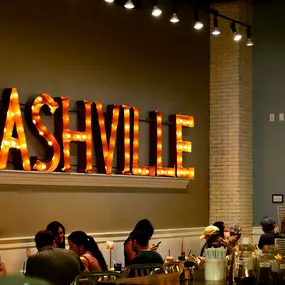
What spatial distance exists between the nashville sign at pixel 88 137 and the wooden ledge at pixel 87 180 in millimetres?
67

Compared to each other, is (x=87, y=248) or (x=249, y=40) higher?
(x=249, y=40)

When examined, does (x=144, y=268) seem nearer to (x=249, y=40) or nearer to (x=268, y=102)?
(x=249, y=40)

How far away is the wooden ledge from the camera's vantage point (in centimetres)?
750

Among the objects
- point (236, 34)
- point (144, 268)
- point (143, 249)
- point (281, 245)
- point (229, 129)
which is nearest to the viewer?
point (281, 245)

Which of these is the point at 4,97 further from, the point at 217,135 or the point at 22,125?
the point at 217,135

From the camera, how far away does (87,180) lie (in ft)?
27.9

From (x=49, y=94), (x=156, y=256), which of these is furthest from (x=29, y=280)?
(x=49, y=94)

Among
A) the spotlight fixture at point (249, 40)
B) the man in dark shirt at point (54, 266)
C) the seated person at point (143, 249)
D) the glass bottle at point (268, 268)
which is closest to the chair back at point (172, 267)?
the seated person at point (143, 249)

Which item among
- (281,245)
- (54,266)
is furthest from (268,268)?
(54,266)

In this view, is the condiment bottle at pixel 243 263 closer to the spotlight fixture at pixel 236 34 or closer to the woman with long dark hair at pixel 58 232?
the woman with long dark hair at pixel 58 232

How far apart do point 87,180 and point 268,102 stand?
4.44 m

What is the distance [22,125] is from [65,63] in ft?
3.84

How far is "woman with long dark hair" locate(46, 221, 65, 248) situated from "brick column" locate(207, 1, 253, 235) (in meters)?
4.07

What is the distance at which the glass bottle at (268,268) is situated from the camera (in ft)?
13.1
